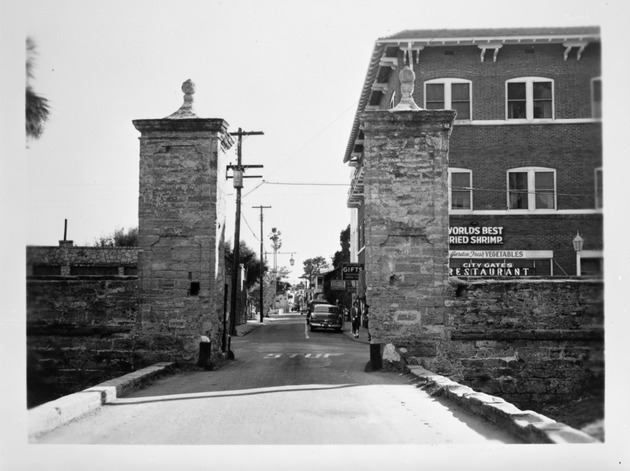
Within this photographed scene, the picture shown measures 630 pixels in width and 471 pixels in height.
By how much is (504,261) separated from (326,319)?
53.6 feet

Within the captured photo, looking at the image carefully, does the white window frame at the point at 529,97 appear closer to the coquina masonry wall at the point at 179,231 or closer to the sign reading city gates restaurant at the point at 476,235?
the sign reading city gates restaurant at the point at 476,235

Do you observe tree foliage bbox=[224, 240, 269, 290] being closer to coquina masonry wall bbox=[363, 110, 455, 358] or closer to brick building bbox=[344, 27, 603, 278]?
brick building bbox=[344, 27, 603, 278]

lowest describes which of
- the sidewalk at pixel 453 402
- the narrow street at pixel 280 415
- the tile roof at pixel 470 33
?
the narrow street at pixel 280 415

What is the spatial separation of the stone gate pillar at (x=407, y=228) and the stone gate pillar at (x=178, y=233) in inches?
123

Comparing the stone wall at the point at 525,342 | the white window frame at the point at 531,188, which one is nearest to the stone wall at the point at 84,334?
the stone wall at the point at 525,342

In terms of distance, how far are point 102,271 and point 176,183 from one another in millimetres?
21438

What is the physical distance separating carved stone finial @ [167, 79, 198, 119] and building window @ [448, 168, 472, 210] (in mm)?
13980

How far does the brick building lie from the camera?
2600 cm

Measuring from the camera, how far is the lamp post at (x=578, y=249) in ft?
79.4

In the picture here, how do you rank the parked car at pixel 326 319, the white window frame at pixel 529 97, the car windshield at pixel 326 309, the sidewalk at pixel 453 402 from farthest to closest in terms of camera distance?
the car windshield at pixel 326 309 → the parked car at pixel 326 319 → the white window frame at pixel 529 97 → the sidewalk at pixel 453 402

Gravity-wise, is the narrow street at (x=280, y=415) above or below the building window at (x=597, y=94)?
below

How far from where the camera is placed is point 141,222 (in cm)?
1413

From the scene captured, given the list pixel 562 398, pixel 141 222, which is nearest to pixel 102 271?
pixel 141 222

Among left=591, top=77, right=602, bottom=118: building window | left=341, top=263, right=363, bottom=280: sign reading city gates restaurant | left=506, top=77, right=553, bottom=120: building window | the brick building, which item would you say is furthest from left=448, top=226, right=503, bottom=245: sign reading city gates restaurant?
left=591, top=77, right=602, bottom=118: building window
